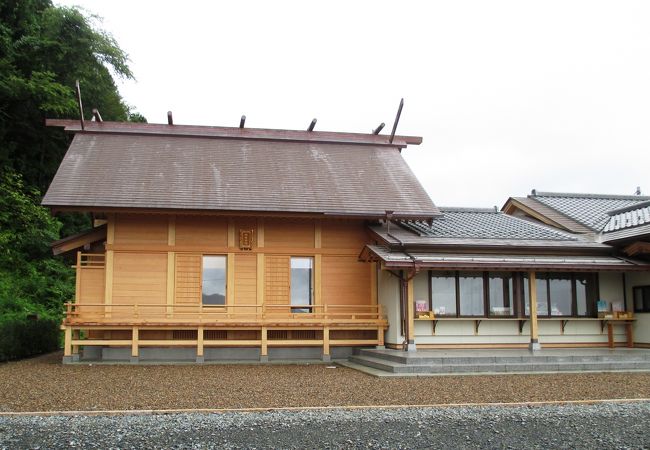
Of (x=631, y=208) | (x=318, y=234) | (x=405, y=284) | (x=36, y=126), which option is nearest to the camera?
(x=405, y=284)

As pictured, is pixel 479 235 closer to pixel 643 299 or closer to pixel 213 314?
pixel 643 299

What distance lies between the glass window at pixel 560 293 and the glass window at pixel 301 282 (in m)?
5.62

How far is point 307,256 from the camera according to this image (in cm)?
1562

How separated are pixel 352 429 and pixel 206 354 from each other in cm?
810

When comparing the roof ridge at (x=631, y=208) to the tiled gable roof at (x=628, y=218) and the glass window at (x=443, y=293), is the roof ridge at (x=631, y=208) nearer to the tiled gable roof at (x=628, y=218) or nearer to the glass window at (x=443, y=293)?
the tiled gable roof at (x=628, y=218)

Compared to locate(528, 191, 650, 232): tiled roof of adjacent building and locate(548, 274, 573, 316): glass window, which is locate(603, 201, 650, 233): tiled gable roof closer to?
locate(528, 191, 650, 232): tiled roof of adjacent building

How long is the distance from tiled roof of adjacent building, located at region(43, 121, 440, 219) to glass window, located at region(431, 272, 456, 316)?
1589 millimetres

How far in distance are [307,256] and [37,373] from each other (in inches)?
250

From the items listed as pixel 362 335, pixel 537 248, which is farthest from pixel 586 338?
pixel 362 335

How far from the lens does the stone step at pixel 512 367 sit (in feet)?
38.6

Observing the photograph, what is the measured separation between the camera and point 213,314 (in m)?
14.6

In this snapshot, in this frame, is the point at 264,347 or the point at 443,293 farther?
the point at 443,293

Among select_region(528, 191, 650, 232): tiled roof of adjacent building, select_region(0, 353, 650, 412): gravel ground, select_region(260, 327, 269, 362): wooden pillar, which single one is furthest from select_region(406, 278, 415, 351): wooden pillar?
select_region(528, 191, 650, 232): tiled roof of adjacent building

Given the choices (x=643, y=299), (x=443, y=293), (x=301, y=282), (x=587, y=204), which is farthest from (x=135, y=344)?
(x=587, y=204)
